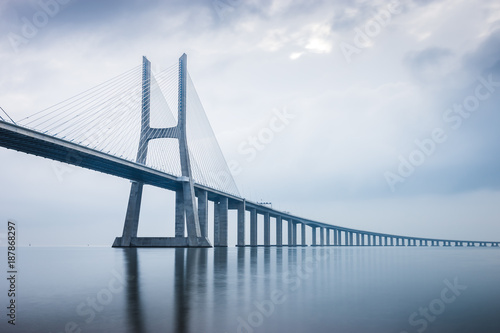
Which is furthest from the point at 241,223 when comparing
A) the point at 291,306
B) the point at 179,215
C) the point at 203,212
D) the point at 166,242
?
the point at 291,306

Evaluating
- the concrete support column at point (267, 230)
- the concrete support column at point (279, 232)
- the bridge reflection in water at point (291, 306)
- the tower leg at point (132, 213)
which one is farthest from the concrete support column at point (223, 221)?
the bridge reflection in water at point (291, 306)

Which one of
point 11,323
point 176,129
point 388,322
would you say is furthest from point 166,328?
point 176,129

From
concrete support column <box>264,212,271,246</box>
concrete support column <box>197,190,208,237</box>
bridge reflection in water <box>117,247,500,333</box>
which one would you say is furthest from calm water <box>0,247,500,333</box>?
concrete support column <box>264,212,271,246</box>

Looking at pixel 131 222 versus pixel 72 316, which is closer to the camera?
pixel 72 316

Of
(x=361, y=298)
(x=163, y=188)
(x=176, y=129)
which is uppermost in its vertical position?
(x=176, y=129)

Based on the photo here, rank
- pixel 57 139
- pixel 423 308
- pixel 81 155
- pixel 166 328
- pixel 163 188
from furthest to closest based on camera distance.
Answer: pixel 163 188 < pixel 81 155 < pixel 57 139 < pixel 423 308 < pixel 166 328

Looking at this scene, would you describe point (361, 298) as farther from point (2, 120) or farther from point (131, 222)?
point (131, 222)
